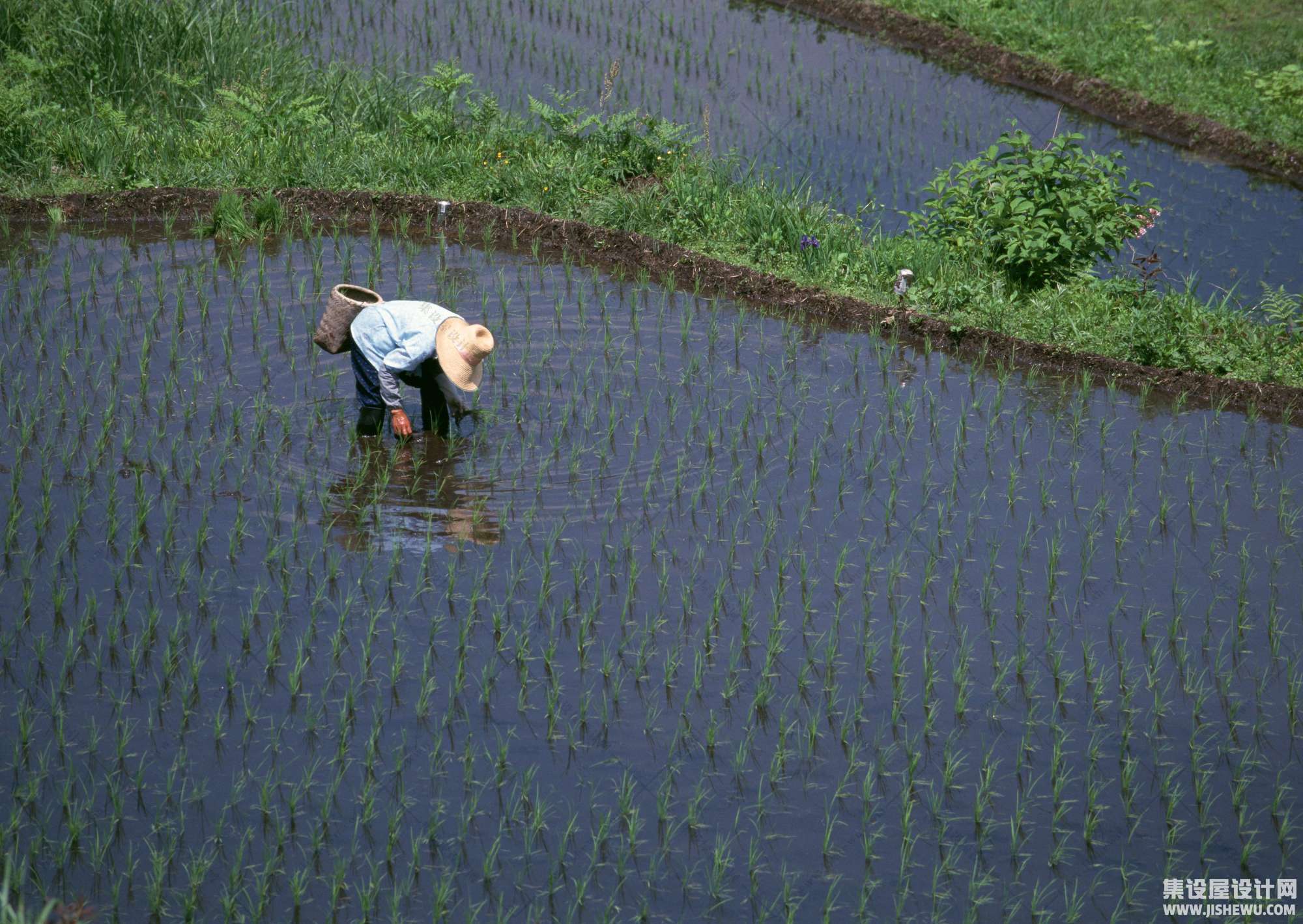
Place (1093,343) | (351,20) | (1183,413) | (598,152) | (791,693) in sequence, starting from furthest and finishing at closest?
(351,20) < (598,152) < (1093,343) < (1183,413) < (791,693)

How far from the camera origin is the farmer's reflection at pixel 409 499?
224 inches

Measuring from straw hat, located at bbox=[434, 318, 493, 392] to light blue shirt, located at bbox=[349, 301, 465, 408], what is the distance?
45 millimetres

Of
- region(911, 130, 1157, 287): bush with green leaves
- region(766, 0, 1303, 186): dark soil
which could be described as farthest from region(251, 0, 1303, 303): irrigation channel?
region(911, 130, 1157, 287): bush with green leaves

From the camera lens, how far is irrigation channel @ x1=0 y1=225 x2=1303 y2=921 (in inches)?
164

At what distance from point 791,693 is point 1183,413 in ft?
10.4

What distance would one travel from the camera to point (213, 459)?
6078mm

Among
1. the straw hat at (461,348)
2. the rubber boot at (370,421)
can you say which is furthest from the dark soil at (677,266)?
the straw hat at (461,348)

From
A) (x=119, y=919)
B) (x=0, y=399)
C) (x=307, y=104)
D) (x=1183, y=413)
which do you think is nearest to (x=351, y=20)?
(x=307, y=104)

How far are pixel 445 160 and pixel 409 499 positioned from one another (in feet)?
13.2

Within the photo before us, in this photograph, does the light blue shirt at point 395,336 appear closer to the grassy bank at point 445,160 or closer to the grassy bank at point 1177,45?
the grassy bank at point 445,160

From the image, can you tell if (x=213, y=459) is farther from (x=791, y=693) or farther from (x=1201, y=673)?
(x=1201, y=673)

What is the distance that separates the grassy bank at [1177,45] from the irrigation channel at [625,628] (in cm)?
550

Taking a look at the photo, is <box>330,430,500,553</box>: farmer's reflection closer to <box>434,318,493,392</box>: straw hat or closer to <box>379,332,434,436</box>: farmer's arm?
<box>379,332,434,436</box>: farmer's arm

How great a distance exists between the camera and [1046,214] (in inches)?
324
